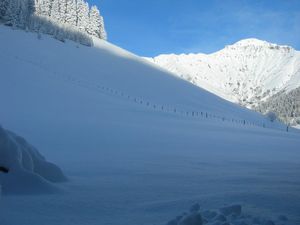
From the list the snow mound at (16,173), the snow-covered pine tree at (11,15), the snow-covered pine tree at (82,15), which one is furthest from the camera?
the snow-covered pine tree at (82,15)

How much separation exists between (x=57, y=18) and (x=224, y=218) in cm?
11821

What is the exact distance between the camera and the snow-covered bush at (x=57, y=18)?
90625 mm

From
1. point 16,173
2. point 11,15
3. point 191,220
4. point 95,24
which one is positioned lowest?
point 191,220

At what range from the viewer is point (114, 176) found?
27.0 ft

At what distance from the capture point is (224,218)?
4.78 meters

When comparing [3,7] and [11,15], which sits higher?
[3,7]

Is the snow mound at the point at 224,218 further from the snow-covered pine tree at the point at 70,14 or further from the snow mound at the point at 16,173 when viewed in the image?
the snow-covered pine tree at the point at 70,14

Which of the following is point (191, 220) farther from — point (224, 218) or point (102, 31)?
point (102, 31)

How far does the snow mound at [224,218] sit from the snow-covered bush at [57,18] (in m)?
92.3

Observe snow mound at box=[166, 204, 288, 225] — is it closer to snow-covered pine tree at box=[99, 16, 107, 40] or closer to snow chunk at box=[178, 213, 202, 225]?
snow chunk at box=[178, 213, 202, 225]

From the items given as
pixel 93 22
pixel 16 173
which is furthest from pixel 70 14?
pixel 16 173

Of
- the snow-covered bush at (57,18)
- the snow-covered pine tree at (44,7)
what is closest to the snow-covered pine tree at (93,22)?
the snow-covered bush at (57,18)

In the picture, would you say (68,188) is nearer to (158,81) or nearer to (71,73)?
(71,73)

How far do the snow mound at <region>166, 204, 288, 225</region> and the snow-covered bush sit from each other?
92.3 metres
